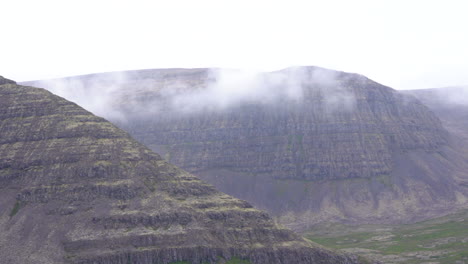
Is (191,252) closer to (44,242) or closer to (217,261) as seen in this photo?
(217,261)

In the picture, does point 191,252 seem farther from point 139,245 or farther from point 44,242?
point 44,242

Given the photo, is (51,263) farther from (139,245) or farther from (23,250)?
(139,245)

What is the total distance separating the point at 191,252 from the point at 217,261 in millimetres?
9447

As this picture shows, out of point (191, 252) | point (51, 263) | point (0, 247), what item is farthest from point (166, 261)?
point (0, 247)

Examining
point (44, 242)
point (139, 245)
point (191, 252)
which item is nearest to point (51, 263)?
point (44, 242)

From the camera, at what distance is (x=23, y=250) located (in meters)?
194

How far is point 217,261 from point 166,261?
17.4 meters

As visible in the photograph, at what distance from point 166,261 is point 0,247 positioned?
182ft

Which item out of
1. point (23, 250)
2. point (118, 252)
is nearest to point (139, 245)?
point (118, 252)

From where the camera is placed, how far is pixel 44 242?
647ft

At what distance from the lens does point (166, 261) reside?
19638 centimetres

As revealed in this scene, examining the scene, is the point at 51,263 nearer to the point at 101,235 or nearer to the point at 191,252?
the point at 101,235

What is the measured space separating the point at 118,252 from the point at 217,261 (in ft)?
110

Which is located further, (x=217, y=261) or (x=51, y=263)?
(x=217, y=261)
